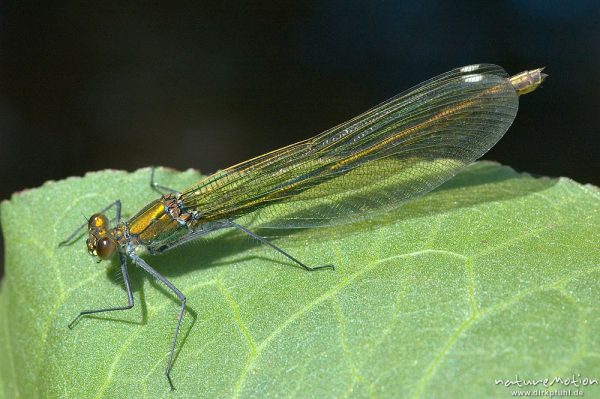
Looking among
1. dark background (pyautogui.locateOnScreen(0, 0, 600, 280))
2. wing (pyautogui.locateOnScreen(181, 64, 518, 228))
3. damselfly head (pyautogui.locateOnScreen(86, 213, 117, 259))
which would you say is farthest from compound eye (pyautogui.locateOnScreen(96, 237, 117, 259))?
dark background (pyautogui.locateOnScreen(0, 0, 600, 280))

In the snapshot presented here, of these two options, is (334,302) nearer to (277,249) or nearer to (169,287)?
(277,249)

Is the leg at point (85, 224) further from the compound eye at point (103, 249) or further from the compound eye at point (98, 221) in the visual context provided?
the compound eye at point (103, 249)

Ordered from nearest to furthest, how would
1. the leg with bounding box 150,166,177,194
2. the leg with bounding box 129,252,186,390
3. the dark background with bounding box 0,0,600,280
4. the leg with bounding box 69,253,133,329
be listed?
the leg with bounding box 129,252,186,390 → the leg with bounding box 69,253,133,329 → the leg with bounding box 150,166,177,194 → the dark background with bounding box 0,0,600,280

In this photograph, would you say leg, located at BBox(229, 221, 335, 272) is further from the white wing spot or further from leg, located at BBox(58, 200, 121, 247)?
the white wing spot

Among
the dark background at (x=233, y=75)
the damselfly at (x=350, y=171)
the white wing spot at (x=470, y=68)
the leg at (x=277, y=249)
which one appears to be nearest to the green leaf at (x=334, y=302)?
the leg at (x=277, y=249)

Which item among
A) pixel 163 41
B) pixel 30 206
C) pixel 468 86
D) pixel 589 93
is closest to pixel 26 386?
pixel 30 206

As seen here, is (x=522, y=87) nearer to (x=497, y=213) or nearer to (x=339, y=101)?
(x=497, y=213)
